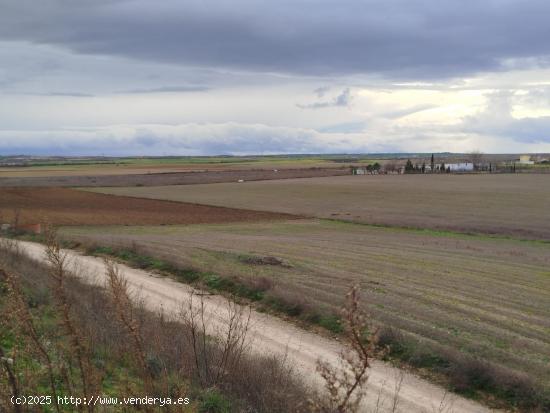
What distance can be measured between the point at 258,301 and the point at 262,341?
4216mm

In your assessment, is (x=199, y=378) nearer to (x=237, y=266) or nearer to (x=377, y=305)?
(x=377, y=305)

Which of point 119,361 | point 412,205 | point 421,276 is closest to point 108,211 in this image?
point 412,205

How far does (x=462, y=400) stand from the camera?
10.7 meters

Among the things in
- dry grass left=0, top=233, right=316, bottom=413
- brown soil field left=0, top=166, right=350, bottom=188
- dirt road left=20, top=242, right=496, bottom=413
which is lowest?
brown soil field left=0, top=166, right=350, bottom=188

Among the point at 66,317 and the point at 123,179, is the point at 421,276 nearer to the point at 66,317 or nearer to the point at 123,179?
the point at 66,317

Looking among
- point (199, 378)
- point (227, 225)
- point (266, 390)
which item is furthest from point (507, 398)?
point (227, 225)

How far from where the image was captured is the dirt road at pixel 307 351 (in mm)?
10266

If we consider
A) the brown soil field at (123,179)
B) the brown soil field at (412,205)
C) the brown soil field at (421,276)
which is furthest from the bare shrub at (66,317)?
the brown soil field at (123,179)

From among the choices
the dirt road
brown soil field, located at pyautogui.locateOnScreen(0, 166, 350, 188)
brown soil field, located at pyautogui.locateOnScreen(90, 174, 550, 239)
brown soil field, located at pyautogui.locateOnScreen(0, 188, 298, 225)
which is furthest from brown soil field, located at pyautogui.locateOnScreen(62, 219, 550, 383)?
brown soil field, located at pyautogui.locateOnScreen(0, 166, 350, 188)

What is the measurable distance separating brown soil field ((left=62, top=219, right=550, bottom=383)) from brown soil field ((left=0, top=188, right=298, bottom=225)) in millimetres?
8566

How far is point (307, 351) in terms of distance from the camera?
519 inches

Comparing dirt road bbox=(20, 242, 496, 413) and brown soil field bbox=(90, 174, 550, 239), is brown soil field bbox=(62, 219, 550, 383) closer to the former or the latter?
dirt road bbox=(20, 242, 496, 413)

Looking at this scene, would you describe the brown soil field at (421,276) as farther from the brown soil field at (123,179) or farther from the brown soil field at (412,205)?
the brown soil field at (123,179)

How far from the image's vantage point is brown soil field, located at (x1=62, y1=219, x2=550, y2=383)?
13.5 metres
